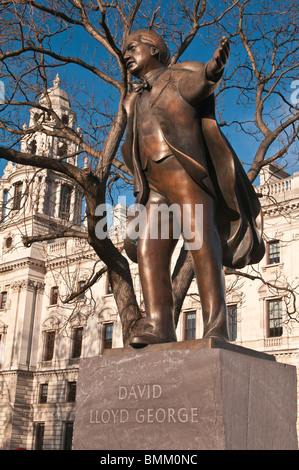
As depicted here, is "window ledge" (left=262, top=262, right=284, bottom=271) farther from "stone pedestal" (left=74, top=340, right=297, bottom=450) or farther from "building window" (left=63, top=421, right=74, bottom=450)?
"stone pedestal" (left=74, top=340, right=297, bottom=450)

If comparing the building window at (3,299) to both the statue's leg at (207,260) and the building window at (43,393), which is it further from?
the statue's leg at (207,260)

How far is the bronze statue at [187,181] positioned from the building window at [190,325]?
100 ft

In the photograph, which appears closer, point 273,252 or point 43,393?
point 273,252

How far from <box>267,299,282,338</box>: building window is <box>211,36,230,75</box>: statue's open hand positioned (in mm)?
27198

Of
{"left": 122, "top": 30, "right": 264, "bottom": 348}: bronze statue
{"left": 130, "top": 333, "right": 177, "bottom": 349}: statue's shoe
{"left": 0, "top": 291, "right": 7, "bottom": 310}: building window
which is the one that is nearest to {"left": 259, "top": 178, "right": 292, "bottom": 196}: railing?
{"left": 0, "top": 291, "right": 7, "bottom": 310}: building window

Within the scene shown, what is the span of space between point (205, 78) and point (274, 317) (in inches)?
1096

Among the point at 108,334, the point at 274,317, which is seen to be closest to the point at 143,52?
the point at 274,317

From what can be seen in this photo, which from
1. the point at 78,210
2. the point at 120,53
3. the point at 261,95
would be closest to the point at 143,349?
the point at 120,53

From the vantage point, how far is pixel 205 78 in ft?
12.5

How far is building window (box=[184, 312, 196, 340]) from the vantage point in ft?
112

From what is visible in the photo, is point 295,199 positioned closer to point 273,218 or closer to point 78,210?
point 273,218

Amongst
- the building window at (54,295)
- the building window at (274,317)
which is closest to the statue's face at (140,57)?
the building window at (274,317)

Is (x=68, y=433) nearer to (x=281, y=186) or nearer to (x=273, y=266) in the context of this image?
(x=273, y=266)

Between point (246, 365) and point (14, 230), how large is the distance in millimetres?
46726
